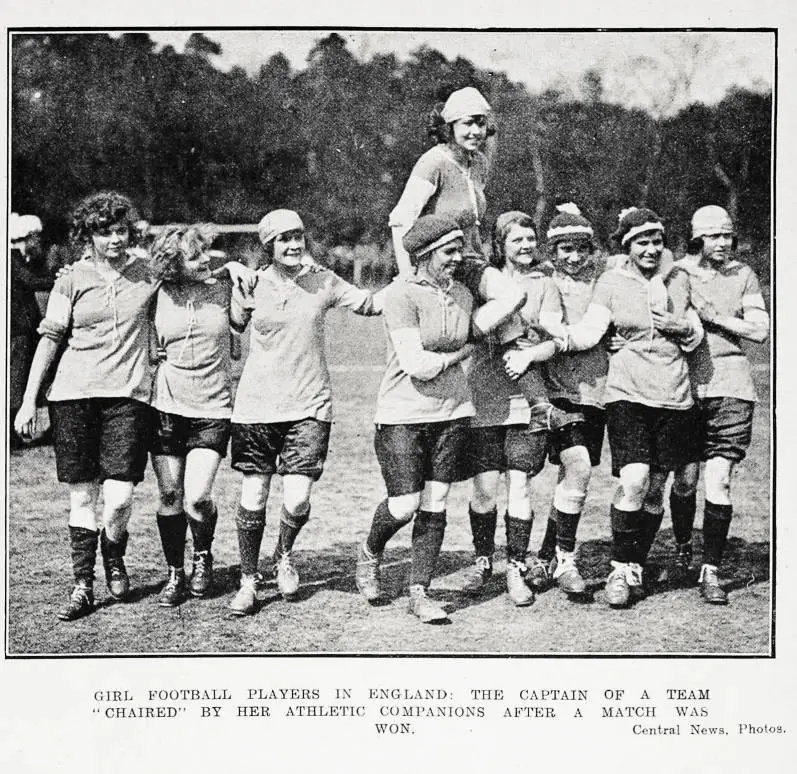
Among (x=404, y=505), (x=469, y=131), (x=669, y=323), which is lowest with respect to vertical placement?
(x=404, y=505)

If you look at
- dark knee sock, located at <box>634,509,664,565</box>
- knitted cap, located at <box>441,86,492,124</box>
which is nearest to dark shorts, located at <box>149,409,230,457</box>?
knitted cap, located at <box>441,86,492,124</box>

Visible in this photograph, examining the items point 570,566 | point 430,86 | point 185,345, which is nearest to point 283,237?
point 185,345

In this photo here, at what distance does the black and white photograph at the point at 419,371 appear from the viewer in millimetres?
5602

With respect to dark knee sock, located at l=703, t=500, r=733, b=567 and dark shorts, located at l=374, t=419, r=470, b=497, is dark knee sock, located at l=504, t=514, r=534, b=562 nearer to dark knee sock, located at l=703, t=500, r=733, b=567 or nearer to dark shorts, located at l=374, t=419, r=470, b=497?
dark shorts, located at l=374, t=419, r=470, b=497

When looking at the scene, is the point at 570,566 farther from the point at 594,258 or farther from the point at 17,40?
the point at 17,40

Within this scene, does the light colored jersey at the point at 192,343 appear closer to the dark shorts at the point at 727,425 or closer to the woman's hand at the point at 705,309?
the woman's hand at the point at 705,309

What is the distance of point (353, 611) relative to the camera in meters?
5.77

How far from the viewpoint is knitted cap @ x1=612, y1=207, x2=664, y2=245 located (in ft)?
18.7

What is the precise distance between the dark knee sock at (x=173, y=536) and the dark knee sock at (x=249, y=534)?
0.27m

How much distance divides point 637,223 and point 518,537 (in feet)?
4.90

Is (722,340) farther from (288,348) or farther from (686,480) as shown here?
(288,348)

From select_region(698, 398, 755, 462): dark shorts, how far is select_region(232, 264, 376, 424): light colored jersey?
163cm

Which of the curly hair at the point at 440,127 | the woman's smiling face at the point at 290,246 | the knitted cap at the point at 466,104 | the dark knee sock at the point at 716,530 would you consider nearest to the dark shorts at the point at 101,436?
the woman's smiling face at the point at 290,246

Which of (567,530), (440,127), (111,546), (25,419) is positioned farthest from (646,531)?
(25,419)
